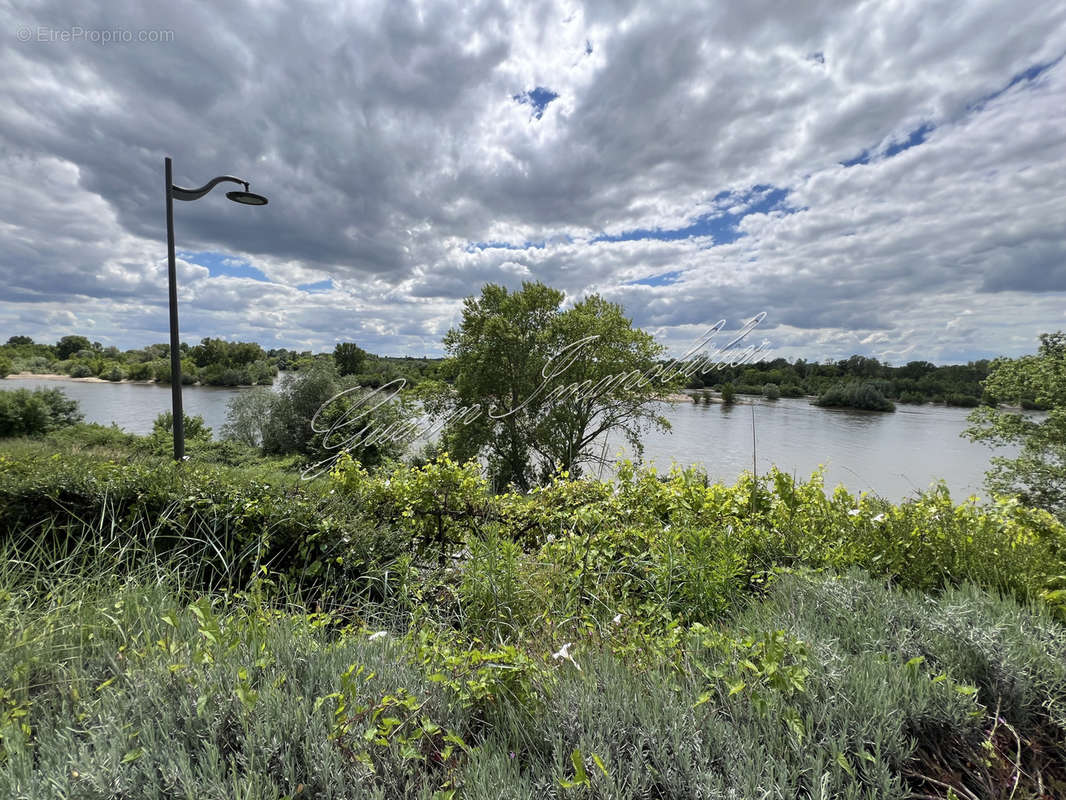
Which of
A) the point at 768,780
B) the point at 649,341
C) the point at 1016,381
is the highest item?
the point at 649,341

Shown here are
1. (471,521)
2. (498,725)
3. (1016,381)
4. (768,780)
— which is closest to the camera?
(768,780)

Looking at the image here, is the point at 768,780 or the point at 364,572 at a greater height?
the point at 768,780

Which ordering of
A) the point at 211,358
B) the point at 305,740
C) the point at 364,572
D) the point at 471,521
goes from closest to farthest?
the point at 305,740
the point at 364,572
the point at 471,521
the point at 211,358

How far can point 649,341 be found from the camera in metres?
18.1

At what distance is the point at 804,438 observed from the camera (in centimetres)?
2256

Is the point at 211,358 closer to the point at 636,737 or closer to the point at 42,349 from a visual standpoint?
Answer: the point at 42,349

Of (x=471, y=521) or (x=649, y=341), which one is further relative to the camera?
(x=649, y=341)

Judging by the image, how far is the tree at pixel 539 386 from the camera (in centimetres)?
1653

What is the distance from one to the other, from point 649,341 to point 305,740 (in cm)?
1788

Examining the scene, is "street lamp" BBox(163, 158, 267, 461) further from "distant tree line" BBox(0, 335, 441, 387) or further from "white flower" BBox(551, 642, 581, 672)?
"distant tree line" BBox(0, 335, 441, 387)

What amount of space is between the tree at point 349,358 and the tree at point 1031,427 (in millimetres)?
26978

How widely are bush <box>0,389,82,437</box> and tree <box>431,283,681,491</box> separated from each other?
1611 cm

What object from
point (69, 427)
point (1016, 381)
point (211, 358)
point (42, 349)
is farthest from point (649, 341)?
point (42, 349)

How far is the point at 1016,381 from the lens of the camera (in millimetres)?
14758
